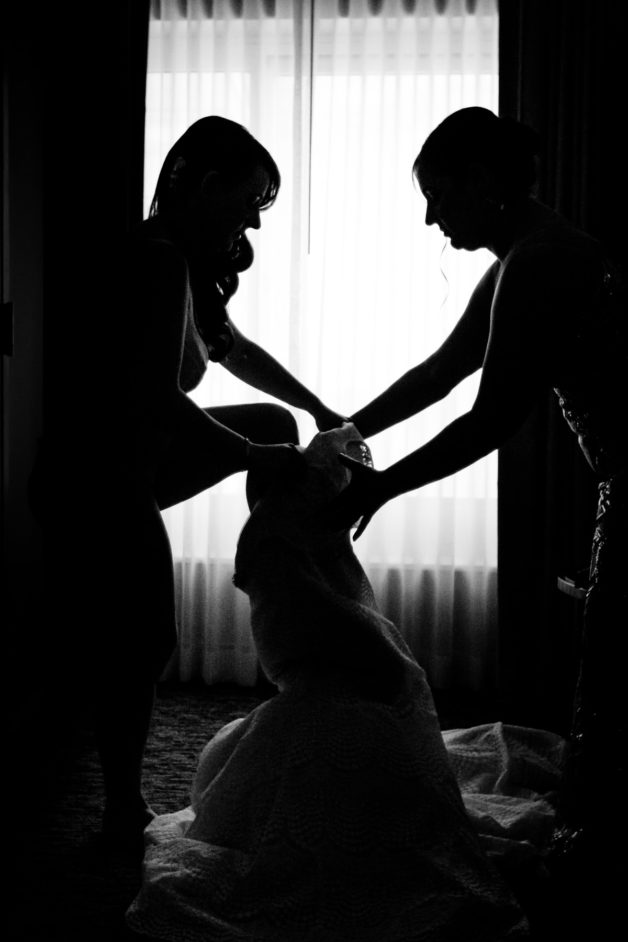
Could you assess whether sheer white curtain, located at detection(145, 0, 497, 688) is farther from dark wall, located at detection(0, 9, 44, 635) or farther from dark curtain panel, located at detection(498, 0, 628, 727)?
dark wall, located at detection(0, 9, 44, 635)

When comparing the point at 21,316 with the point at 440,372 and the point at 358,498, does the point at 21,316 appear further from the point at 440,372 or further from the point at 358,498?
the point at 358,498

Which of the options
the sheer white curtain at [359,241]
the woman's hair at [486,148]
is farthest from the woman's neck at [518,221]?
the sheer white curtain at [359,241]

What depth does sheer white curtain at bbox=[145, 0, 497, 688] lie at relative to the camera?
3.00m

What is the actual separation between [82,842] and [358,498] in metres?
0.82

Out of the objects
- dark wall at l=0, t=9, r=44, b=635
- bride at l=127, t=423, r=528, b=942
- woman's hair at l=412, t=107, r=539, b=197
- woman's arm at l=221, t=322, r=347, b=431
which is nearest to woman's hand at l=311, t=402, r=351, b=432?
woman's arm at l=221, t=322, r=347, b=431

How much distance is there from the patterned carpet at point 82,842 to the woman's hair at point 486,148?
1.35 meters

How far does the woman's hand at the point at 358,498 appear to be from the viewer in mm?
1585

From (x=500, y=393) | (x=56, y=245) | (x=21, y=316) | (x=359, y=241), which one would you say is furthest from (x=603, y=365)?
(x=56, y=245)

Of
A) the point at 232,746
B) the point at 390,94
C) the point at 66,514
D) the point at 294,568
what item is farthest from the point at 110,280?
the point at 390,94

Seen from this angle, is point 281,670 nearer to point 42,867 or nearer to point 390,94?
point 42,867

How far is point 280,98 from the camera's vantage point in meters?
3.05

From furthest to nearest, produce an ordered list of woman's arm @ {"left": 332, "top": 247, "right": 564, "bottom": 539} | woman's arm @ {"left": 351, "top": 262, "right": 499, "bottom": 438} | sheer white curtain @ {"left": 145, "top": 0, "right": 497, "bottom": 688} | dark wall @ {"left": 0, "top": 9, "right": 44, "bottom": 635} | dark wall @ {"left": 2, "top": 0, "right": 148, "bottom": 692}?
sheer white curtain @ {"left": 145, "top": 0, "right": 497, "bottom": 688}
dark wall @ {"left": 0, "top": 9, "right": 44, "bottom": 635}
woman's arm @ {"left": 351, "top": 262, "right": 499, "bottom": 438}
dark wall @ {"left": 2, "top": 0, "right": 148, "bottom": 692}
woman's arm @ {"left": 332, "top": 247, "right": 564, "bottom": 539}

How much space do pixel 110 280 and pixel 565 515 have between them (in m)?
1.70

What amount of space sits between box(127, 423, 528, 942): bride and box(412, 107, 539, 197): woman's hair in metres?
0.53
